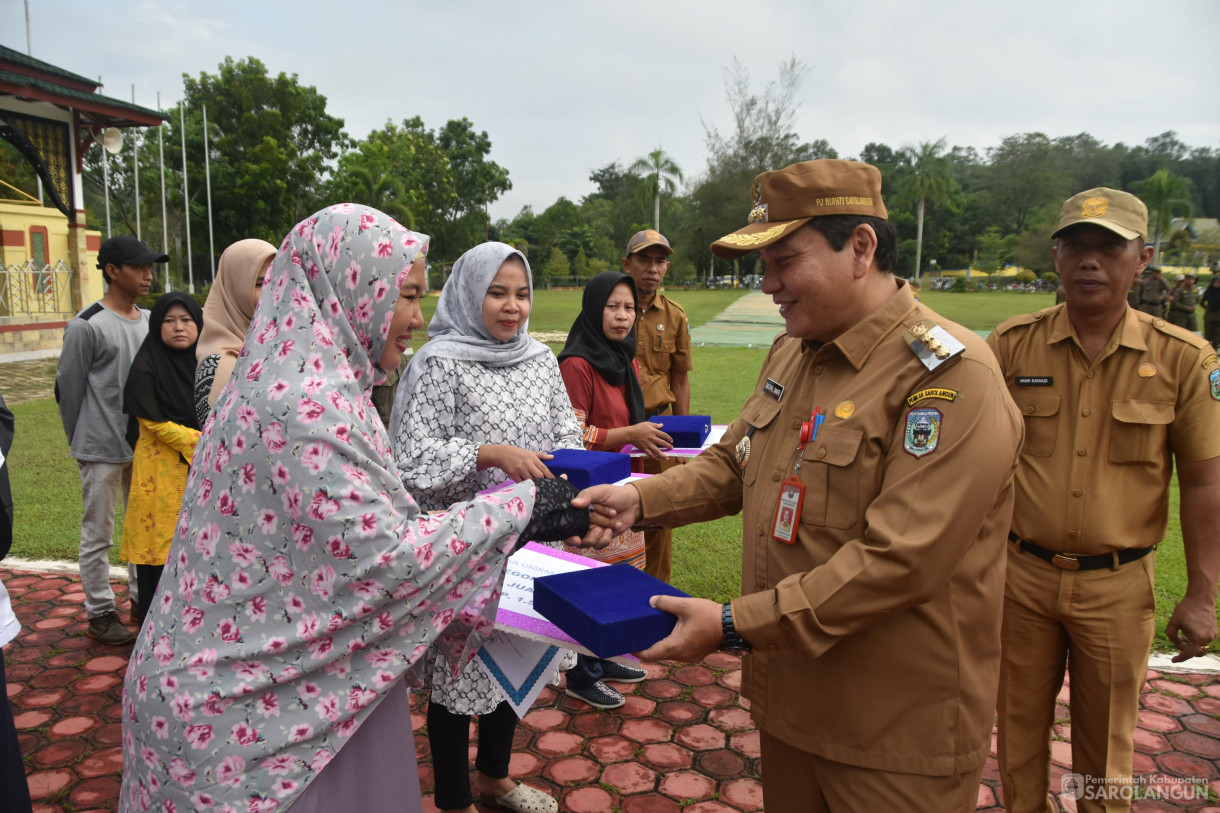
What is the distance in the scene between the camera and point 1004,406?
1671 mm

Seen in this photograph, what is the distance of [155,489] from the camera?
4004mm

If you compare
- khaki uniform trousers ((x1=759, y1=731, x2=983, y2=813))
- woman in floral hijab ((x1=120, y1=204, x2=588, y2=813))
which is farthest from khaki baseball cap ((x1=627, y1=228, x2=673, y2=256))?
khaki uniform trousers ((x1=759, y1=731, x2=983, y2=813))

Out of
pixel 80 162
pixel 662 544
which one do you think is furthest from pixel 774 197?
pixel 80 162

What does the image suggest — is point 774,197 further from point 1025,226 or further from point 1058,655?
point 1025,226

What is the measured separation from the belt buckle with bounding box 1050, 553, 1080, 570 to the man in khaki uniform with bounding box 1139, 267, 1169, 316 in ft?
45.5

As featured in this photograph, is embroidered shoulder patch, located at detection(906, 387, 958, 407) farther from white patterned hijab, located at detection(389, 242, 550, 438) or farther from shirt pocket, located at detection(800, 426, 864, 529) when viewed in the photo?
white patterned hijab, located at detection(389, 242, 550, 438)

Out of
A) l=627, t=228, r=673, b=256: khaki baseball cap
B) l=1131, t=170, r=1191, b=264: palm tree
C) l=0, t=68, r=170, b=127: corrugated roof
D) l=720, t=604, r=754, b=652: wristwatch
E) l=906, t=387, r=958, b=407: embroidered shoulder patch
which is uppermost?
l=1131, t=170, r=1191, b=264: palm tree

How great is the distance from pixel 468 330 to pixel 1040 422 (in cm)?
216

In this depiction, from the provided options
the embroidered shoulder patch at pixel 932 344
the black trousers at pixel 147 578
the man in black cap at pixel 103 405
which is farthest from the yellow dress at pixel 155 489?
the embroidered shoulder patch at pixel 932 344

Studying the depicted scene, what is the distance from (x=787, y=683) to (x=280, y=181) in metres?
37.3

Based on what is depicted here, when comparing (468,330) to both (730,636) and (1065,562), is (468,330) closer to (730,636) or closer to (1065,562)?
(730,636)

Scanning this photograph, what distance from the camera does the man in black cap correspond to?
4.38 meters

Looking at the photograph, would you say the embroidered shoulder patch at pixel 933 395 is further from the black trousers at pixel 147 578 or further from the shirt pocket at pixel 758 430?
the black trousers at pixel 147 578

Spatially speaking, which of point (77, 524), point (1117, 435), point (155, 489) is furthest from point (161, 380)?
point (1117, 435)
